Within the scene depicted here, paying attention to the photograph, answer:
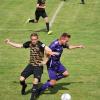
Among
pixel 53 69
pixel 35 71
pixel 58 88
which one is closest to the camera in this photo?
pixel 35 71

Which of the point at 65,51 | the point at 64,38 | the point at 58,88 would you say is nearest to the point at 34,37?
the point at 64,38

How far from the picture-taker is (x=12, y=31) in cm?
2375

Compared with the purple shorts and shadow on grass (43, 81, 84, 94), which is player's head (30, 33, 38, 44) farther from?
shadow on grass (43, 81, 84, 94)

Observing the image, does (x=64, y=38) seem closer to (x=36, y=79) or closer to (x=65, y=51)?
(x=36, y=79)

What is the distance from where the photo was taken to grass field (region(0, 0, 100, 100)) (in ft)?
47.8

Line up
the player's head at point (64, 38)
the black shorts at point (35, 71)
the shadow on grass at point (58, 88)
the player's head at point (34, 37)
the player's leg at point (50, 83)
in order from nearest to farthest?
the player's head at point (34, 37) → the black shorts at point (35, 71) → the player's head at point (64, 38) → the player's leg at point (50, 83) → the shadow on grass at point (58, 88)

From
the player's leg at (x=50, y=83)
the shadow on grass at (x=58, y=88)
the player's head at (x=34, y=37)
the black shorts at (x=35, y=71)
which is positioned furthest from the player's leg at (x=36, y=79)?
the shadow on grass at (x=58, y=88)

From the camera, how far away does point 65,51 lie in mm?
19828

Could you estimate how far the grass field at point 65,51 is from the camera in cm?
1455

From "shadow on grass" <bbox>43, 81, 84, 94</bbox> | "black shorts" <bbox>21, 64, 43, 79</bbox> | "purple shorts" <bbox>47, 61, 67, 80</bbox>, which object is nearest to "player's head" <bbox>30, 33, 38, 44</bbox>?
"black shorts" <bbox>21, 64, 43, 79</bbox>

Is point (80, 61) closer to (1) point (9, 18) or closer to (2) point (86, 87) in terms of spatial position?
(2) point (86, 87)

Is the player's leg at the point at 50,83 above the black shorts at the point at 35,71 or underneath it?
underneath

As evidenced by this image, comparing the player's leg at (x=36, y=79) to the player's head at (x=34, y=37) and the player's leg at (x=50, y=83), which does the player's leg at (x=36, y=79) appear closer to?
the player's leg at (x=50, y=83)

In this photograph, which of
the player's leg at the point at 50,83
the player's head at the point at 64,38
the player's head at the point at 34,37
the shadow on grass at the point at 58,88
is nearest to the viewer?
the player's head at the point at 34,37
